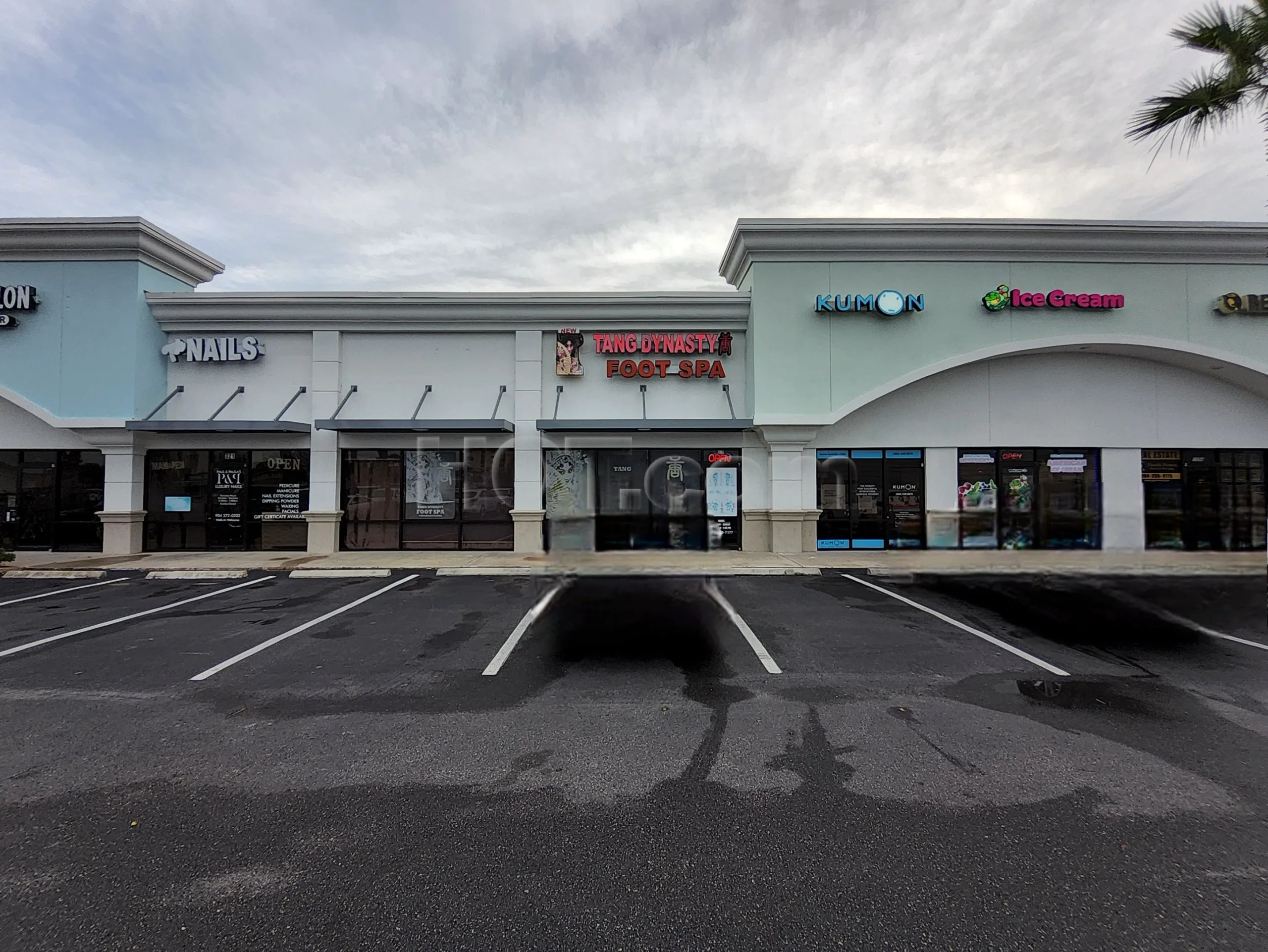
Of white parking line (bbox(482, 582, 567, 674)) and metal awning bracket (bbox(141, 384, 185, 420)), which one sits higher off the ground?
metal awning bracket (bbox(141, 384, 185, 420))

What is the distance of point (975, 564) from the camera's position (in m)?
9.61

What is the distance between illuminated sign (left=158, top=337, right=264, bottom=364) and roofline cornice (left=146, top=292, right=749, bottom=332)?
389 mm

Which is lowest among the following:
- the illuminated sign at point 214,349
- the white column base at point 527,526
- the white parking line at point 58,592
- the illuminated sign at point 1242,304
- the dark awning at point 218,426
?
the white parking line at point 58,592

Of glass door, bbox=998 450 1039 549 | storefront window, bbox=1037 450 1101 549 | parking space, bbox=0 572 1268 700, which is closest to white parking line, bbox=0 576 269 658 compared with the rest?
parking space, bbox=0 572 1268 700

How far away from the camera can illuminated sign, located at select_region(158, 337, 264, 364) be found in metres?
14.3

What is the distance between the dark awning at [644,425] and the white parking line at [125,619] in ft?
23.1

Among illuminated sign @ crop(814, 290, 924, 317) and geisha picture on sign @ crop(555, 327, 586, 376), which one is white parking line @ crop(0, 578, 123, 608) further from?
illuminated sign @ crop(814, 290, 924, 317)

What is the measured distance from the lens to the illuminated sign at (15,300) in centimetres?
1373

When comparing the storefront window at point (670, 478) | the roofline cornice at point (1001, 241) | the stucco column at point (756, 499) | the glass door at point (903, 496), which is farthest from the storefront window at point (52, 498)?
the glass door at point (903, 496)

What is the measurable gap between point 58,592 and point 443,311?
9517 mm

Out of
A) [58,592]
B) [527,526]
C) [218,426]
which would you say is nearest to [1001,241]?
[527,526]

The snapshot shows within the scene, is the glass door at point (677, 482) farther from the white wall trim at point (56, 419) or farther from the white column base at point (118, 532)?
the white wall trim at point (56, 419)

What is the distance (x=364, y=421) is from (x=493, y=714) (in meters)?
10.9

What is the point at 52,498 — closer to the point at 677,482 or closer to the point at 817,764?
the point at 677,482
